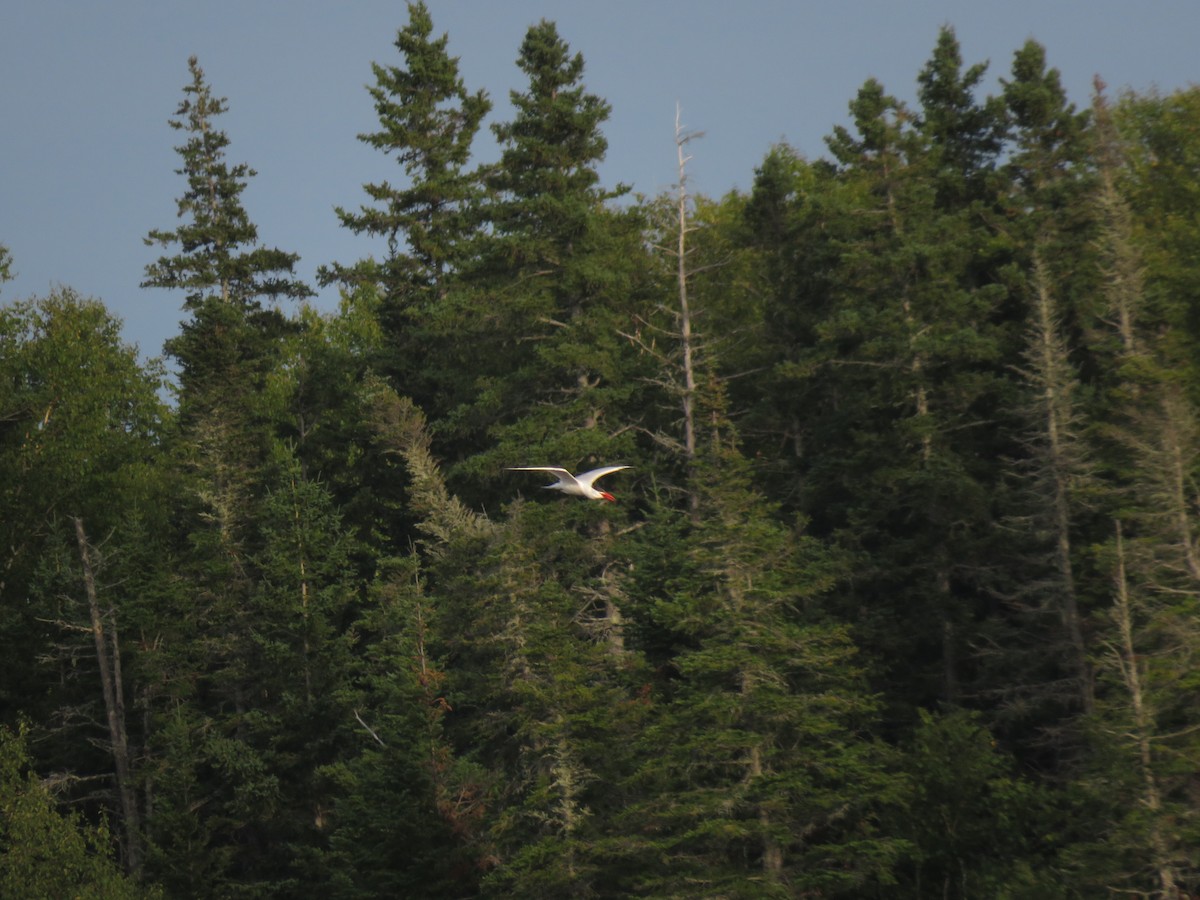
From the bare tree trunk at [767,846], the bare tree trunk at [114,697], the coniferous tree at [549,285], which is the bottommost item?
the bare tree trunk at [767,846]

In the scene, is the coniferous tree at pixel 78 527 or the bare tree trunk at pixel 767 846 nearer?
the bare tree trunk at pixel 767 846

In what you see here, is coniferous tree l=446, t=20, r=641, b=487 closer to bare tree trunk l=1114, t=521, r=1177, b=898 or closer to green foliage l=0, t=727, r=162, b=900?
green foliage l=0, t=727, r=162, b=900

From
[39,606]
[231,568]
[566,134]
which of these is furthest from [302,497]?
[566,134]

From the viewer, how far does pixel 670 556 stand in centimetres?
3192

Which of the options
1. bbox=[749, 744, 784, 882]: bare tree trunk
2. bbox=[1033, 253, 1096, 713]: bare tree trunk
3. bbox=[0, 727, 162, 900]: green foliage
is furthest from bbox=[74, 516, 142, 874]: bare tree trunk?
bbox=[1033, 253, 1096, 713]: bare tree trunk

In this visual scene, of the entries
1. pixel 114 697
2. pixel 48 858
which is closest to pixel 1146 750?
pixel 48 858

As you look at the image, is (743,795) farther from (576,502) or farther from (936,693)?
(576,502)

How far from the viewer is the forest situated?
27.7m

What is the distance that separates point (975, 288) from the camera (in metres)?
41.0

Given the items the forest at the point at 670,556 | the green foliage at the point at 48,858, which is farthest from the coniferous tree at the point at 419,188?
the green foliage at the point at 48,858

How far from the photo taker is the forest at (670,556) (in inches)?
1090

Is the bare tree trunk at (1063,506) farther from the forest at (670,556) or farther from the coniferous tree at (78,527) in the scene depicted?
the coniferous tree at (78,527)

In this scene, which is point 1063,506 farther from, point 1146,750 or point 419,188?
point 419,188

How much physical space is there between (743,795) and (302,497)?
2092 centimetres
